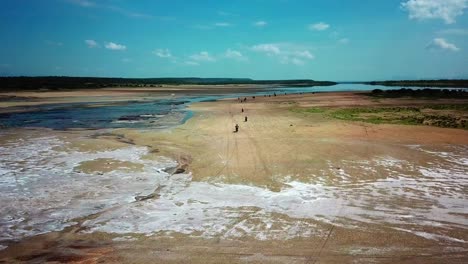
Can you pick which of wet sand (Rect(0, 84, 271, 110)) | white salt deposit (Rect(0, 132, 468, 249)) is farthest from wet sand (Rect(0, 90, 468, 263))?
wet sand (Rect(0, 84, 271, 110))

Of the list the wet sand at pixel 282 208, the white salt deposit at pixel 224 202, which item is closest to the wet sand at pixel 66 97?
the white salt deposit at pixel 224 202

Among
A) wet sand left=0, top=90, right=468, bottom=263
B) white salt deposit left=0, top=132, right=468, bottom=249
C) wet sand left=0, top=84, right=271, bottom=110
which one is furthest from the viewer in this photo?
wet sand left=0, top=84, right=271, bottom=110

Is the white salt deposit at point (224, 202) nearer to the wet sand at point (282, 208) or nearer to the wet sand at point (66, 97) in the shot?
the wet sand at point (282, 208)

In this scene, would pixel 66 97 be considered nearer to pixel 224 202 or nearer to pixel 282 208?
pixel 224 202

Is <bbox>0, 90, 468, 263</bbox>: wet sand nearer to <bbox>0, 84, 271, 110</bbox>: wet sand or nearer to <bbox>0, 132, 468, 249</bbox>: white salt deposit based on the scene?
<bbox>0, 132, 468, 249</bbox>: white salt deposit

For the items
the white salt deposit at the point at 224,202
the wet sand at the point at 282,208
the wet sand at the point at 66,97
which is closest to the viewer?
the wet sand at the point at 282,208

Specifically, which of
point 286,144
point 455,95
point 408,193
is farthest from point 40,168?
point 455,95

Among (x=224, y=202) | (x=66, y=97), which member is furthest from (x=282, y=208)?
(x=66, y=97)

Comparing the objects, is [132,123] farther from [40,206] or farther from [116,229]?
[116,229]
